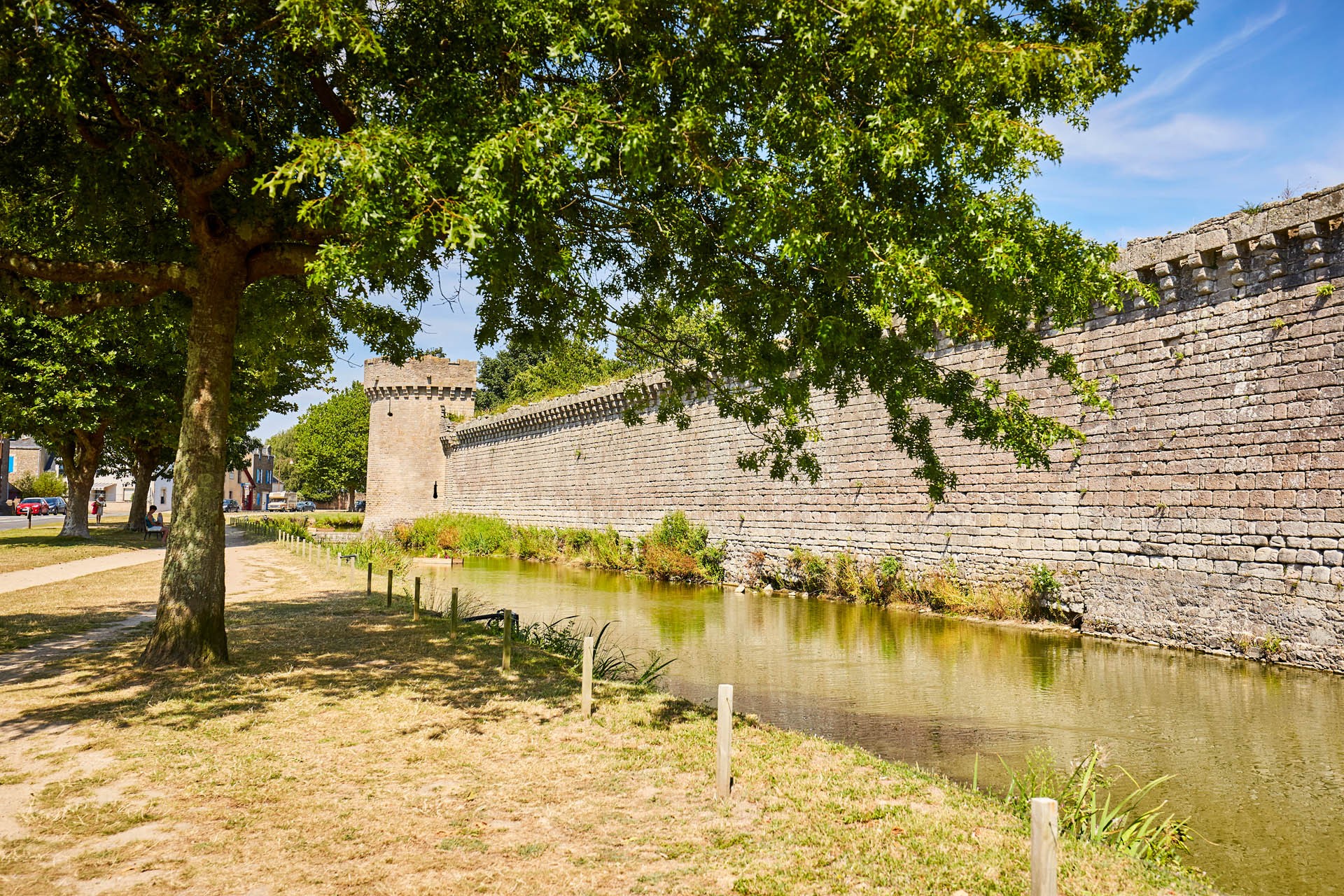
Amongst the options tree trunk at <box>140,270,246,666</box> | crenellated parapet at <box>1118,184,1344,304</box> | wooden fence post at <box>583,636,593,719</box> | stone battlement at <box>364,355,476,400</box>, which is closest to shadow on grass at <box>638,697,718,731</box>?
wooden fence post at <box>583,636,593,719</box>

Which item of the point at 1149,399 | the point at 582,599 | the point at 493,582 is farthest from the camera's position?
the point at 493,582

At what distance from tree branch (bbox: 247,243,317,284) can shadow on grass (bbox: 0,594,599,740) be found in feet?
12.7

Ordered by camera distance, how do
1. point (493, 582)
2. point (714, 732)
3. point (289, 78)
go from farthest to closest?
1. point (493, 582)
2. point (289, 78)
3. point (714, 732)

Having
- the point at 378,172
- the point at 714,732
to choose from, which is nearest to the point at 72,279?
the point at 378,172

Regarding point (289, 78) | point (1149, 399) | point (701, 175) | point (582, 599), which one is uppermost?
point (289, 78)

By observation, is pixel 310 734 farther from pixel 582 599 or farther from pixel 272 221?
pixel 582 599

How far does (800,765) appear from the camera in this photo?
5.97 m

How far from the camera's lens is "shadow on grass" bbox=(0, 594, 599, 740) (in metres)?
6.80

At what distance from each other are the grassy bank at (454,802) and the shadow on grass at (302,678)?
0.05m

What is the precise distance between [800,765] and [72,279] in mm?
8018

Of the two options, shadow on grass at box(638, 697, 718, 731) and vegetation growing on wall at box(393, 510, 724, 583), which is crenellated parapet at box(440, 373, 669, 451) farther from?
shadow on grass at box(638, 697, 718, 731)

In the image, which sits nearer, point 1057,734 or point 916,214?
point 916,214

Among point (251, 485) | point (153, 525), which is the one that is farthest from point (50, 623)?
point (251, 485)

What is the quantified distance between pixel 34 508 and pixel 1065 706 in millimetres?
59254
